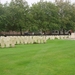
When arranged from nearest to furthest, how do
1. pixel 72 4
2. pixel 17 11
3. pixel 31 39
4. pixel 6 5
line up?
1. pixel 31 39
2. pixel 17 11
3. pixel 6 5
4. pixel 72 4

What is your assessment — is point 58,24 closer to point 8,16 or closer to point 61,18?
point 61,18

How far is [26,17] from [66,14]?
11484mm

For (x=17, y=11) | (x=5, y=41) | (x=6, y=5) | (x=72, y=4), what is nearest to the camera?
(x=5, y=41)

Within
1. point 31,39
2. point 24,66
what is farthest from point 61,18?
point 24,66

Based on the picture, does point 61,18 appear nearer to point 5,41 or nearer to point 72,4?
point 72,4

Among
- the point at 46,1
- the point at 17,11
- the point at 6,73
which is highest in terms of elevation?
the point at 46,1

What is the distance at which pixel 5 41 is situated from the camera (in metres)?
14.8

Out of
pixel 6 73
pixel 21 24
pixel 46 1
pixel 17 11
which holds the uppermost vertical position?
pixel 46 1

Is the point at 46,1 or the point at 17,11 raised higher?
the point at 46,1

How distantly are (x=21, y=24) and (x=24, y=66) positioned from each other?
3056 cm

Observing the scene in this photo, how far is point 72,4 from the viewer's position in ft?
159

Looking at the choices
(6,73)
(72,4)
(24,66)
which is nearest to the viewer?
(6,73)

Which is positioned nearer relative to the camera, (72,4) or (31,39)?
(31,39)

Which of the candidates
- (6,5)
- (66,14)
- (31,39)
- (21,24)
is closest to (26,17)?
(21,24)
